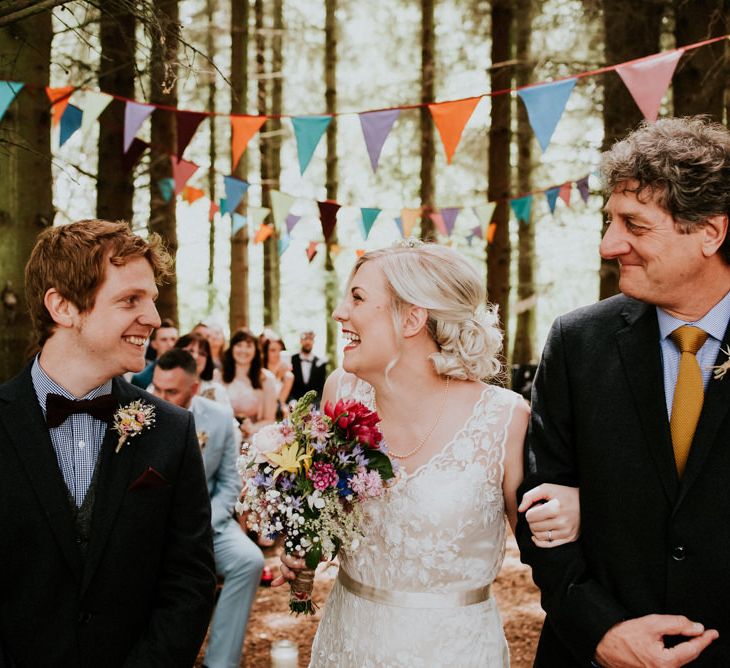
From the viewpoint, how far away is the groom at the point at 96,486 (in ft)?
7.66

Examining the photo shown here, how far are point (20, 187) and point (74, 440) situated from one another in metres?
2.87

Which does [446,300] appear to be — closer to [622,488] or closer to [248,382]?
[622,488]

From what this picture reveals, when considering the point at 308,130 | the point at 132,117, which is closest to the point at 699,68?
the point at 308,130

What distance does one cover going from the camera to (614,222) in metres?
2.37

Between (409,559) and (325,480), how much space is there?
0.54 meters

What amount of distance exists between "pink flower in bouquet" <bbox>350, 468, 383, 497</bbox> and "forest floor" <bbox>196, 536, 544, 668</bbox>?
10.6 ft

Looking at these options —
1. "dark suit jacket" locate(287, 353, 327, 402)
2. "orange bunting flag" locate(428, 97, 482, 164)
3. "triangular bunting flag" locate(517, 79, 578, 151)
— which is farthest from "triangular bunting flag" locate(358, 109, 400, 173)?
"dark suit jacket" locate(287, 353, 327, 402)

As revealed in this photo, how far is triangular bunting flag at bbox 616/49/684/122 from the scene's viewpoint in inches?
209

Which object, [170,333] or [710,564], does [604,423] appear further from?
[170,333]

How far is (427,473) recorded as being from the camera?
2896mm

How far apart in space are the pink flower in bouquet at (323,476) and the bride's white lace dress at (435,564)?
412mm

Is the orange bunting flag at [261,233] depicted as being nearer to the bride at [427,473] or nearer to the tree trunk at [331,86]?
the tree trunk at [331,86]

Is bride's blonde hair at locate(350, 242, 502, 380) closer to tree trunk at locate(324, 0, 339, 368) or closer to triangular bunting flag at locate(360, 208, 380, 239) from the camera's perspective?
triangular bunting flag at locate(360, 208, 380, 239)

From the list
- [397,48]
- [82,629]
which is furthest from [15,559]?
[397,48]
